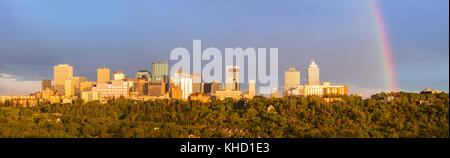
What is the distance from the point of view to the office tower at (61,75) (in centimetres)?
9786

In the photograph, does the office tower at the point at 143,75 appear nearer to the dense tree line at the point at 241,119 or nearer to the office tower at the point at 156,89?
the office tower at the point at 156,89

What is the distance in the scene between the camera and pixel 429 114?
27.2 m

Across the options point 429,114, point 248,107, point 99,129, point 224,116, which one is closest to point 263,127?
point 224,116

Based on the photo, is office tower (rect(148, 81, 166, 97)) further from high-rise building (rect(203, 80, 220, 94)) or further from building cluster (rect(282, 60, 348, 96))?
building cluster (rect(282, 60, 348, 96))

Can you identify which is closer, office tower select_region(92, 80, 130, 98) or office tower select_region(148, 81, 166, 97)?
office tower select_region(148, 81, 166, 97)

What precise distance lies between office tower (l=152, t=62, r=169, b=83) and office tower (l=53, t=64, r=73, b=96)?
2405 centimetres

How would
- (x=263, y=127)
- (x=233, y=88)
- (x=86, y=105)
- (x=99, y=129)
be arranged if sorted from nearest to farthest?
(x=99, y=129), (x=263, y=127), (x=86, y=105), (x=233, y=88)

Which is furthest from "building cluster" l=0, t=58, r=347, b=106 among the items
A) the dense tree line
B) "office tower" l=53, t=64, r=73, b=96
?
the dense tree line

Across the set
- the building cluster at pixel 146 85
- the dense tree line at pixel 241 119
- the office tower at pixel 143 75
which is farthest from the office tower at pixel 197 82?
the dense tree line at pixel 241 119

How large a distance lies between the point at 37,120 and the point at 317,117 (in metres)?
17.6

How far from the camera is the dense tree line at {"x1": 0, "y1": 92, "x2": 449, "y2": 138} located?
21.4m

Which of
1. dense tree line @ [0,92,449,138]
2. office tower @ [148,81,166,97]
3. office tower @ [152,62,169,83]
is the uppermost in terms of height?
office tower @ [152,62,169,83]
